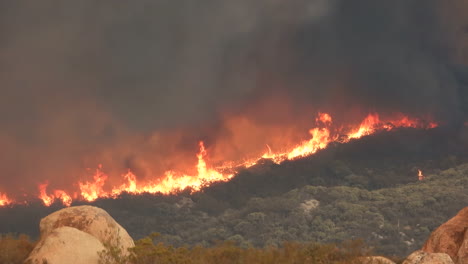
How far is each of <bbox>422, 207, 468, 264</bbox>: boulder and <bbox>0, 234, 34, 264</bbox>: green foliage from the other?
1126 inches

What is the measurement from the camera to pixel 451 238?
3872 cm

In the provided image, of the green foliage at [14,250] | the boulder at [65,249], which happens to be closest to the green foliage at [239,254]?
the boulder at [65,249]

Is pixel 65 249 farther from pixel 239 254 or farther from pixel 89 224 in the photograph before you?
pixel 239 254

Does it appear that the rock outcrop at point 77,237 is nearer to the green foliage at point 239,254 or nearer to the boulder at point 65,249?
the boulder at point 65,249

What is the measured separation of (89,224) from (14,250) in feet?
16.1

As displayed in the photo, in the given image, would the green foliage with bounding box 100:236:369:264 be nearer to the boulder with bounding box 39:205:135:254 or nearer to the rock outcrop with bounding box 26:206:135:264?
the rock outcrop with bounding box 26:206:135:264

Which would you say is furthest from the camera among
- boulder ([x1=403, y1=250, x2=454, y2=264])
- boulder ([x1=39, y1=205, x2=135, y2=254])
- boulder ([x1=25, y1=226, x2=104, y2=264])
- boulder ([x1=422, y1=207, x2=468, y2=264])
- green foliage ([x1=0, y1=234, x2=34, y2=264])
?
boulder ([x1=422, y1=207, x2=468, y2=264])

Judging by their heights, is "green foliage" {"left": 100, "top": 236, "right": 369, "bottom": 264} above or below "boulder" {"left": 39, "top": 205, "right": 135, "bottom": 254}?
below

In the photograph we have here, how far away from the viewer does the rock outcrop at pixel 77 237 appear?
106ft

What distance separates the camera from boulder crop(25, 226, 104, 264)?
32147 mm

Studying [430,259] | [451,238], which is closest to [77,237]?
[430,259]

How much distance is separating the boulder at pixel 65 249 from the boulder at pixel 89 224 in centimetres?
188

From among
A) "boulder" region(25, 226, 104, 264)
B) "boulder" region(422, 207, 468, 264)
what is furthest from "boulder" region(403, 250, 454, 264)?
"boulder" region(25, 226, 104, 264)

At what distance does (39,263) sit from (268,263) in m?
20.9
